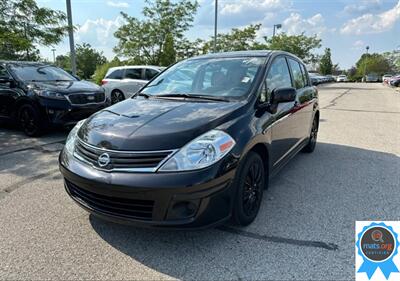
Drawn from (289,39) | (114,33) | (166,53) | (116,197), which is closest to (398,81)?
(289,39)

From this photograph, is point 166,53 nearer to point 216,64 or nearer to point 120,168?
point 216,64

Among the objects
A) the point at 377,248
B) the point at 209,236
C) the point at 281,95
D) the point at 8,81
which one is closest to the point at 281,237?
the point at 209,236

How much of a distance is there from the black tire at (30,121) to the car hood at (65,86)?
50 centimetres

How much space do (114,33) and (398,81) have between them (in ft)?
103

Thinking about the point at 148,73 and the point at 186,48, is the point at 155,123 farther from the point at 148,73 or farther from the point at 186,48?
the point at 186,48

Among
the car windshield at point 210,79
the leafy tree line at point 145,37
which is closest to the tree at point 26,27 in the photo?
the leafy tree line at point 145,37

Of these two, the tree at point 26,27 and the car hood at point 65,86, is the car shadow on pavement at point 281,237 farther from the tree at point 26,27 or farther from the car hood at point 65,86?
the tree at point 26,27

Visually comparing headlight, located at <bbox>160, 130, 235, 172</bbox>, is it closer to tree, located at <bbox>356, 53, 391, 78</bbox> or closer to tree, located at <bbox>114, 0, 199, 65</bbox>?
tree, located at <bbox>114, 0, 199, 65</bbox>

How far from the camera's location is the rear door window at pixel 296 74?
464 centimetres

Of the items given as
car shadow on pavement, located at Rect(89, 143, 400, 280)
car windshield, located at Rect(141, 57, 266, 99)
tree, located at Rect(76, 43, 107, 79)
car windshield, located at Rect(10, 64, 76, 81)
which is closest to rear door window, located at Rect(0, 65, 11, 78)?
car windshield, located at Rect(10, 64, 76, 81)

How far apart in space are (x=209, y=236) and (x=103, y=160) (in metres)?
1.17

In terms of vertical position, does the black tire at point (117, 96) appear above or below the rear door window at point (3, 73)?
below

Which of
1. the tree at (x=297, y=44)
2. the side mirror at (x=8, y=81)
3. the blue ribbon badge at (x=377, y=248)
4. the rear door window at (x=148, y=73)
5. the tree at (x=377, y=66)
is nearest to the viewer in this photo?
the blue ribbon badge at (x=377, y=248)

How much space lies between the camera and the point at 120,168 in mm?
2502
